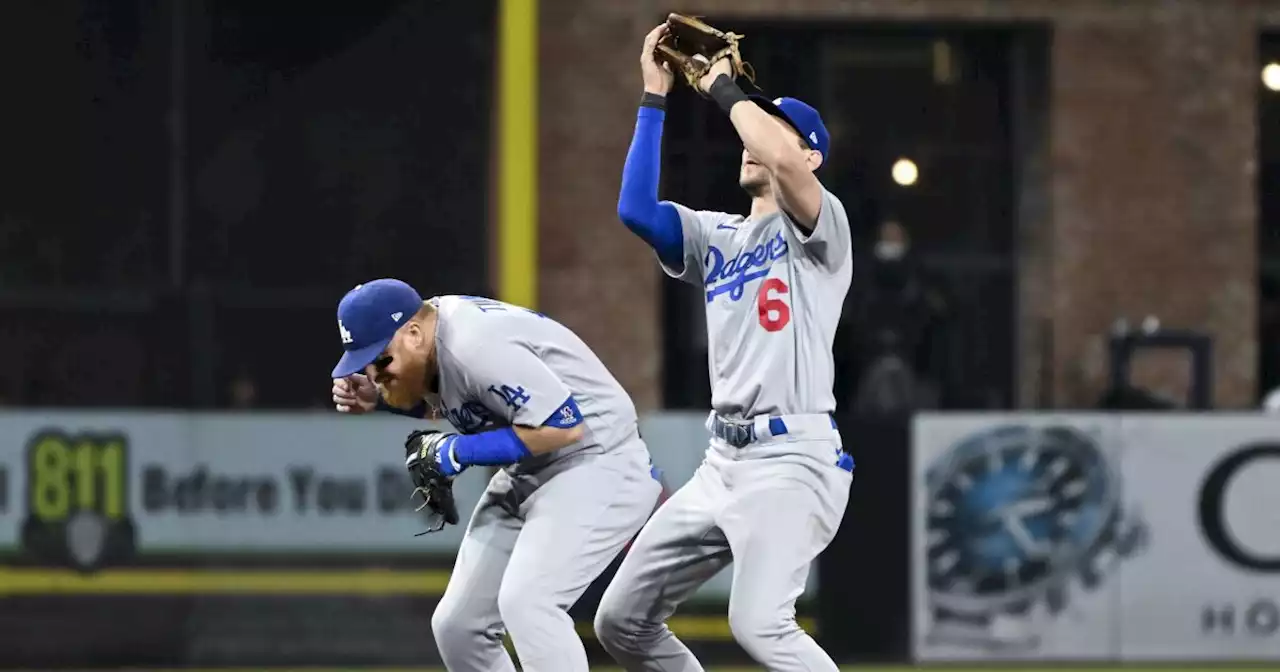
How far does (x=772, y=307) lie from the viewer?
6.10 metres

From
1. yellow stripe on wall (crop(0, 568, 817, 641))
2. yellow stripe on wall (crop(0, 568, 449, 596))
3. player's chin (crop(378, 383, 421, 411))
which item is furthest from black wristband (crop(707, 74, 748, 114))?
yellow stripe on wall (crop(0, 568, 449, 596))

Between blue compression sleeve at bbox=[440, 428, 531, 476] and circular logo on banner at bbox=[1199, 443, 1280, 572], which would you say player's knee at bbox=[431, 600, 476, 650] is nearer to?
blue compression sleeve at bbox=[440, 428, 531, 476]

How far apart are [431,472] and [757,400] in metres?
0.95

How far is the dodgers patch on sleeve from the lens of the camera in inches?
229

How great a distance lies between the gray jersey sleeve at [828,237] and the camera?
239 inches

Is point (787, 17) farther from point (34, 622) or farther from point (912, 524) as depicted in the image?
point (34, 622)

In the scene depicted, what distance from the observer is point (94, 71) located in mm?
13055

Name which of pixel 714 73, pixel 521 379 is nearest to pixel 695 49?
pixel 714 73

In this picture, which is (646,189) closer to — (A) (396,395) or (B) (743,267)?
(B) (743,267)

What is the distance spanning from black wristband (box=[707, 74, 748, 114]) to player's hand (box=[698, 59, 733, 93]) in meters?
0.01

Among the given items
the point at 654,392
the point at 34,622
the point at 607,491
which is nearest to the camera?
the point at 607,491

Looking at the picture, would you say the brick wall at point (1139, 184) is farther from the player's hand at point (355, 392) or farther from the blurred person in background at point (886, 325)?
the player's hand at point (355, 392)

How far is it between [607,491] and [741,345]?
0.57 m

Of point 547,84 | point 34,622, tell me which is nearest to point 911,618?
point 34,622
